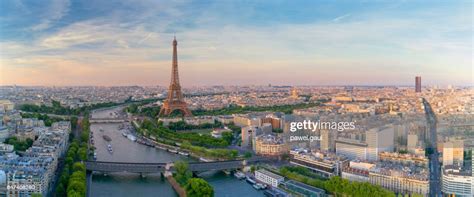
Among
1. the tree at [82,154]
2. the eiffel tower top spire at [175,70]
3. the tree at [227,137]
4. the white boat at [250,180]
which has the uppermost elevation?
the eiffel tower top spire at [175,70]

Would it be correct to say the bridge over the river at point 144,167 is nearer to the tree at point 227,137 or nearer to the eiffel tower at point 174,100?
the tree at point 227,137

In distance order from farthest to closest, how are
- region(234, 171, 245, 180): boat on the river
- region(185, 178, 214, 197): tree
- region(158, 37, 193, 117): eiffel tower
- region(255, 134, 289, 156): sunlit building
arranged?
region(158, 37, 193, 117): eiffel tower, region(255, 134, 289, 156): sunlit building, region(234, 171, 245, 180): boat on the river, region(185, 178, 214, 197): tree

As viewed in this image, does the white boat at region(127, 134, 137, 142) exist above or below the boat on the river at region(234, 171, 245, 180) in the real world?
above

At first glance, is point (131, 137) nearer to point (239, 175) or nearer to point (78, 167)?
point (78, 167)

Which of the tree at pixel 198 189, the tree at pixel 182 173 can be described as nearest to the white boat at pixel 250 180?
the tree at pixel 182 173

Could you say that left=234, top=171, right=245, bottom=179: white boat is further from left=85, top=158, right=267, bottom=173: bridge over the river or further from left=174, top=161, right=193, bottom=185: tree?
left=174, top=161, right=193, bottom=185: tree

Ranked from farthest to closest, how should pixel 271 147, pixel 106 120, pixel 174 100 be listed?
pixel 174 100, pixel 106 120, pixel 271 147

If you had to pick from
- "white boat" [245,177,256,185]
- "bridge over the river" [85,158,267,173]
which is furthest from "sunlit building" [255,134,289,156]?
"white boat" [245,177,256,185]

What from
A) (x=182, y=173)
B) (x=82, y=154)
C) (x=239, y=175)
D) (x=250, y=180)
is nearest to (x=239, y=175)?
(x=239, y=175)
